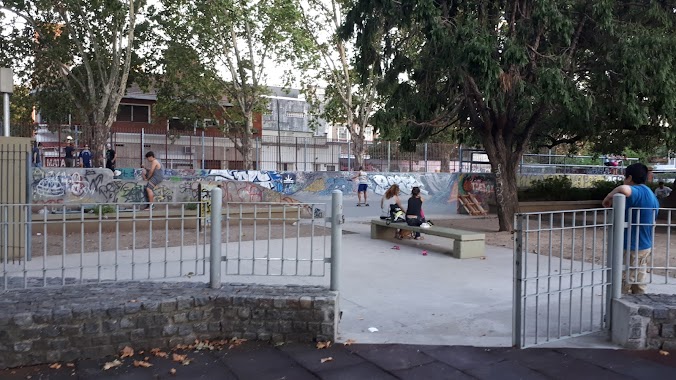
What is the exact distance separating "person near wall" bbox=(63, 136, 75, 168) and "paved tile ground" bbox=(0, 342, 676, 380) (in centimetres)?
1609

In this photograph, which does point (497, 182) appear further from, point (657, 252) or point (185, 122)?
point (185, 122)

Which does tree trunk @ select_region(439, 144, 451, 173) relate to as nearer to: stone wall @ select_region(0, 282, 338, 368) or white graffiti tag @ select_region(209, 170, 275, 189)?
white graffiti tag @ select_region(209, 170, 275, 189)

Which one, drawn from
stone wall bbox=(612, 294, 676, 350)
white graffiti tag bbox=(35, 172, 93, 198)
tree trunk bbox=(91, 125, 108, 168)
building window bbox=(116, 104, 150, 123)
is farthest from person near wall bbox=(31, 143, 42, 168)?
stone wall bbox=(612, 294, 676, 350)

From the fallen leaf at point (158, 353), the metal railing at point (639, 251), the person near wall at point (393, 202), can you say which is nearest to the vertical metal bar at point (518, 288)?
the metal railing at point (639, 251)

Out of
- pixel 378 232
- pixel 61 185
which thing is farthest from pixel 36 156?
pixel 378 232

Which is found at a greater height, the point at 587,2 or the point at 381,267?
the point at 587,2

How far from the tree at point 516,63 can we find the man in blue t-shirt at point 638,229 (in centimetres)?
631

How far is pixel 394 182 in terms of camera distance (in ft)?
73.2

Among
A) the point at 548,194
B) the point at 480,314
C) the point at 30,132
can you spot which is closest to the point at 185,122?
the point at 30,132

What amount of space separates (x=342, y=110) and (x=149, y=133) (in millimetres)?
12027

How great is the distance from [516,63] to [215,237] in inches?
363

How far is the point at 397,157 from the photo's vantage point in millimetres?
22750

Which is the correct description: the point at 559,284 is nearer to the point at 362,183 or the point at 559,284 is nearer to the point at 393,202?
the point at 393,202

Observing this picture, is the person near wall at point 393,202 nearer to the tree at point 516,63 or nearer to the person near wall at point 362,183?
the tree at point 516,63
